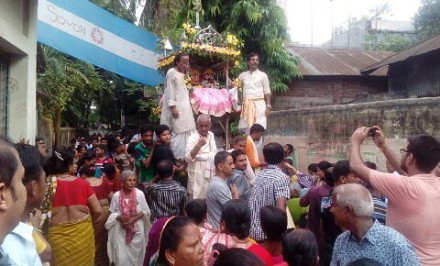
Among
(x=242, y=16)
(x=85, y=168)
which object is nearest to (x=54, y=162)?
(x=85, y=168)

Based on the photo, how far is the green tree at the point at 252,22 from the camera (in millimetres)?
12898

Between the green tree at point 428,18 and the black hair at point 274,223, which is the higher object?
the green tree at point 428,18

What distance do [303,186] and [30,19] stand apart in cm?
443

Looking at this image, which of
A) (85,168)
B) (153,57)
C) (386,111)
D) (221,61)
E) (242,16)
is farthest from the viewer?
(242,16)

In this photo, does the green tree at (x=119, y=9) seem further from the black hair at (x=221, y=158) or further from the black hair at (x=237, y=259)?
the black hair at (x=237, y=259)

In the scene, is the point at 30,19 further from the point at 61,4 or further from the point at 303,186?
the point at 303,186

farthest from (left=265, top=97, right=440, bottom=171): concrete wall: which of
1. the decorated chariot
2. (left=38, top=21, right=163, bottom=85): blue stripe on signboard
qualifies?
(left=38, top=21, right=163, bottom=85): blue stripe on signboard

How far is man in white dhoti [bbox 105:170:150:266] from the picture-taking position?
5.43 metres

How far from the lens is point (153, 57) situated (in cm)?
1044

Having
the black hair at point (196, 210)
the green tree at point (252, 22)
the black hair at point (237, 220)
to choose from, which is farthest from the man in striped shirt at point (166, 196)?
the green tree at point (252, 22)

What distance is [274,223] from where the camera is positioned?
3461 mm

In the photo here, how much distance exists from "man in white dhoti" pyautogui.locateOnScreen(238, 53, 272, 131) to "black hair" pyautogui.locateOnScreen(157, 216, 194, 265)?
5737 millimetres

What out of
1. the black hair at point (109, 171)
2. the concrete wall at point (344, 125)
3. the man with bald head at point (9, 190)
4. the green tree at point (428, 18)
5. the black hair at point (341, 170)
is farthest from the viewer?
the green tree at point (428, 18)

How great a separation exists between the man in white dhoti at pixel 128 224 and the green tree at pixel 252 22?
25.9 feet
